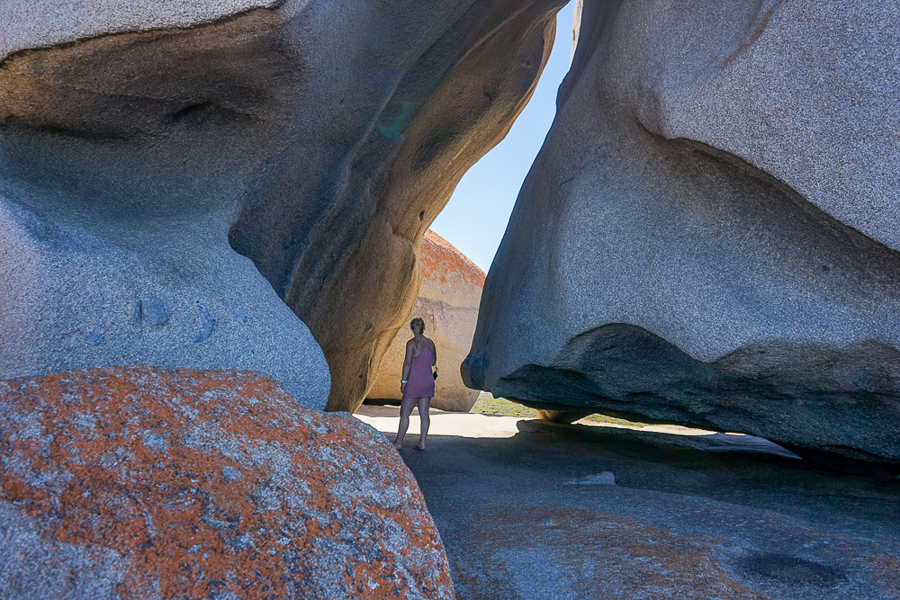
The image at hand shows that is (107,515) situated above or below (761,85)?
below

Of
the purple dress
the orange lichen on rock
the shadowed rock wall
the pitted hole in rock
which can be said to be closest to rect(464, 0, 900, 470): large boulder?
the purple dress

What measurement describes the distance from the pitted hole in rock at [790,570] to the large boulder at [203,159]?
6.76 feet

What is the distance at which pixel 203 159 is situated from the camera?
415 centimetres

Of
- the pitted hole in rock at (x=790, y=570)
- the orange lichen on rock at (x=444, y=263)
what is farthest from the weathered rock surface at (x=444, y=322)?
the pitted hole in rock at (x=790, y=570)

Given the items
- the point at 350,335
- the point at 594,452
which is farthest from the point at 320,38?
the point at 594,452

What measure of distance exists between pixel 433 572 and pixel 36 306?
1.95 meters

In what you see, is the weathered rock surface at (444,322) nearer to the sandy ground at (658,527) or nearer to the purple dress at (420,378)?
the purple dress at (420,378)

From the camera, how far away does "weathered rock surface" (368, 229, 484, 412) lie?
13.6m

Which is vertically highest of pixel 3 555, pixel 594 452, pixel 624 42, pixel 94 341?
pixel 624 42

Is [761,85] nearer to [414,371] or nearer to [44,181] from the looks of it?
[414,371]

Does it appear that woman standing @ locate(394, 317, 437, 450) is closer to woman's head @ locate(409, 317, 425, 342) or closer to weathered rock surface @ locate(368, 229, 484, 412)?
woman's head @ locate(409, 317, 425, 342)

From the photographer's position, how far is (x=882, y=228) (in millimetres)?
3416

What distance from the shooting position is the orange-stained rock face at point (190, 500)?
143 centimetres

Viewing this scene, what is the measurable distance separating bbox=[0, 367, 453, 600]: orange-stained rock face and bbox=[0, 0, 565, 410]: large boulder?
0.75m
